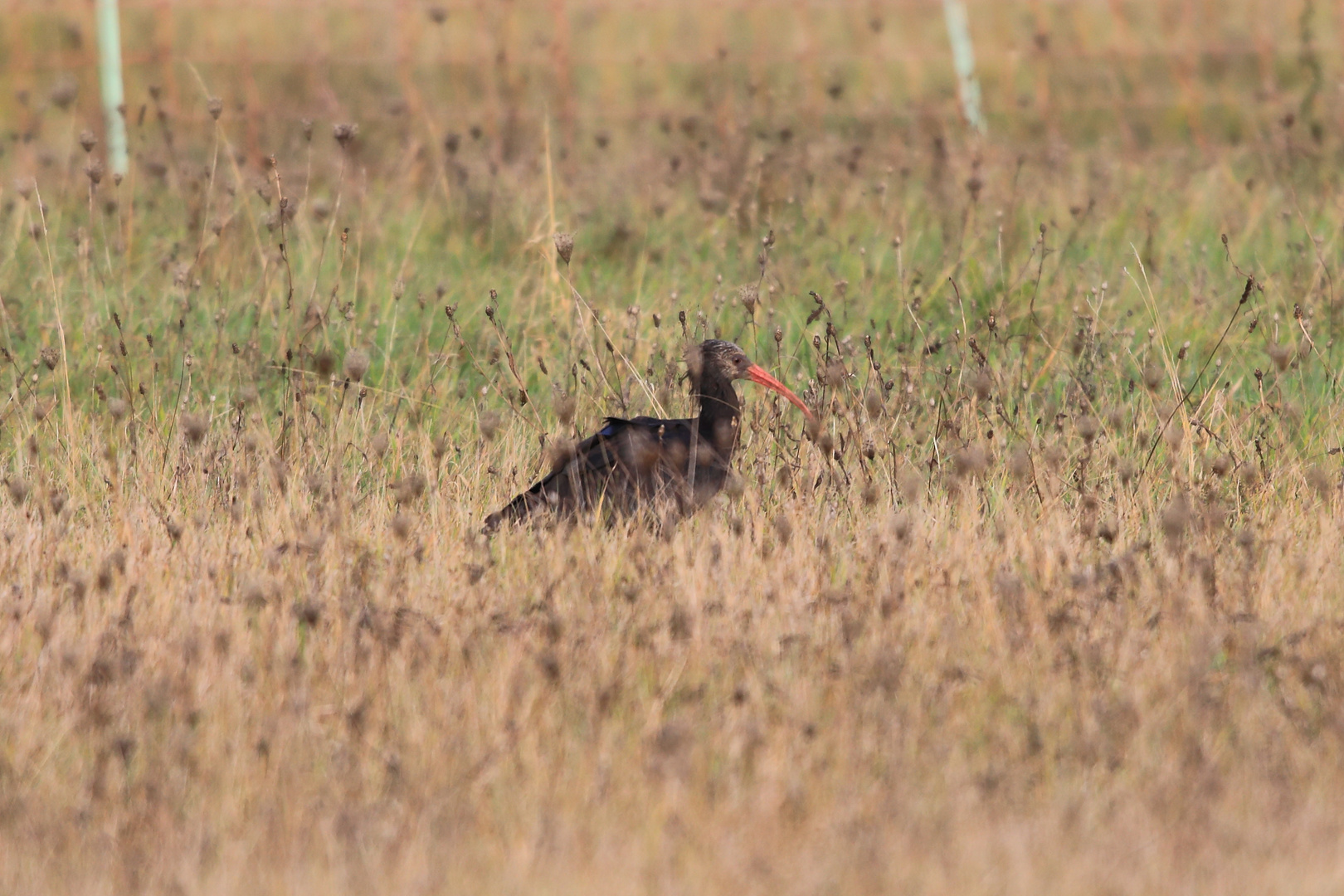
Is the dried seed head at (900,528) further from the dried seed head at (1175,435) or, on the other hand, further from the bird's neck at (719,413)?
the bird's neck at (719,413)

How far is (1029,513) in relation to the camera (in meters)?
4.66

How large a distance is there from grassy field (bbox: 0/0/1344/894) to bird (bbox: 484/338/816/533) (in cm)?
10

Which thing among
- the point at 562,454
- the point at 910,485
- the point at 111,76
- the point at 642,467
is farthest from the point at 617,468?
the point at 111,76

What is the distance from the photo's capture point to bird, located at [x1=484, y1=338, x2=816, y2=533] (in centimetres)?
470

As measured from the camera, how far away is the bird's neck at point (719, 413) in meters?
5.35

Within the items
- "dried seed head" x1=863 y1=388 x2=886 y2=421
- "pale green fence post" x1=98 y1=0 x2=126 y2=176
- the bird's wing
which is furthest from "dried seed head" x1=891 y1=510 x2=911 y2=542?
"pale green fence post" x1=98 y1=0 x2=126 y2=176

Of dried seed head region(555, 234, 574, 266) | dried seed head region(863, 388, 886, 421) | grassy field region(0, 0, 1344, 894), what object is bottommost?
grassy field region(0, 0, 1344, 894)

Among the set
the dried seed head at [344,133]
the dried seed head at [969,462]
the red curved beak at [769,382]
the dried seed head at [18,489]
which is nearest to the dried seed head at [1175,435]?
the dried seed head at [969,462]

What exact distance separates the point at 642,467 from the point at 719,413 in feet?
1.99

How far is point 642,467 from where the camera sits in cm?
493

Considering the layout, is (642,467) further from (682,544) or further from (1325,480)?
(1325,480)

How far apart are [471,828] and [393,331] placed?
121 inches

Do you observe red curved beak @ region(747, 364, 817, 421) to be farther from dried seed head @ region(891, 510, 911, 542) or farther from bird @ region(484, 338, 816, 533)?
dried seed head @ region(891, 510, 911, 542)

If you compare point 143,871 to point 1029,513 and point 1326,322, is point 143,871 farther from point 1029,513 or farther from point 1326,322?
point 1326,322
